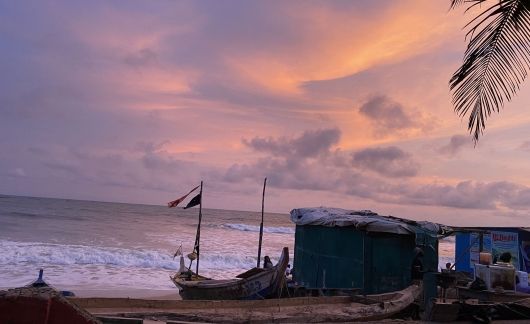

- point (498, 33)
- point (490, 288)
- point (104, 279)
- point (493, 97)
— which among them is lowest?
Result: point (104, 279)

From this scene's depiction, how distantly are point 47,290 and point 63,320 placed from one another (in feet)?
0.98

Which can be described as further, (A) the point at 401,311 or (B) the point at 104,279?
(B) the point at 104,279

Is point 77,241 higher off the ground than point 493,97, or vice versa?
point 493,97

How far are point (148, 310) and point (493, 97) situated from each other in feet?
20.7

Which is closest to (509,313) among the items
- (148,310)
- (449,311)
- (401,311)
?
(449,311)

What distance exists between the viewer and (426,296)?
31.5ft

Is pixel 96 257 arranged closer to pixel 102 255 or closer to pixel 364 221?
pixel 102 255

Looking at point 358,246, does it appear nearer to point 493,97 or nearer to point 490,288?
point 490,288

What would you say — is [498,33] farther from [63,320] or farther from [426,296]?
[63,320]

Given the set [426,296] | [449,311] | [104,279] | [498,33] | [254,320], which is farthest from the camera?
[104,279]

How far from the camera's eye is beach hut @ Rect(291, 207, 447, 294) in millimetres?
13078

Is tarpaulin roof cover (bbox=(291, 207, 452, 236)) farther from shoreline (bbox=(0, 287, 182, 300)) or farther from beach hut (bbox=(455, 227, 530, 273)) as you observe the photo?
shoreline (bbox=(0, 287, 182, 300))

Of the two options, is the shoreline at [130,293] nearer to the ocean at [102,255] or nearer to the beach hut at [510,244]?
the ocean at [102,255]

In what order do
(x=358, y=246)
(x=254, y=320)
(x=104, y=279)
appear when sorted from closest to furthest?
(x=254, y=320) < (x=358, y=246) < (x=104, y=279)
